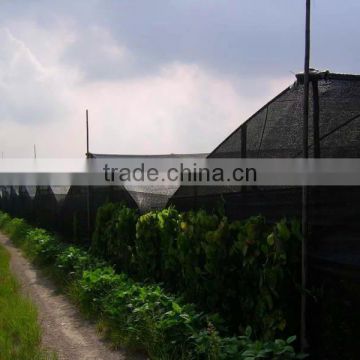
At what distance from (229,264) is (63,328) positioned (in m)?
2.56

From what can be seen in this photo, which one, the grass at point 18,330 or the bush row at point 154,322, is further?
the grass at point 18,330

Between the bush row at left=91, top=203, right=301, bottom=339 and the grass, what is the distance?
1.62 meters

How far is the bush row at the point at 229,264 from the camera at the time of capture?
3.87 meters

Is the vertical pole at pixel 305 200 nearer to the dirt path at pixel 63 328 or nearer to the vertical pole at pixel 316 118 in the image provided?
the vertical pole at pixel 316 118

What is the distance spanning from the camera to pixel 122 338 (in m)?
5.04

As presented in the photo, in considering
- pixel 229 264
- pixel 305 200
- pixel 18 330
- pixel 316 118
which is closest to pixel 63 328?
pixel 18 330

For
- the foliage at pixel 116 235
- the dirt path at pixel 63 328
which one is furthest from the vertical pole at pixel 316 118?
the foliage at pixel 116 235

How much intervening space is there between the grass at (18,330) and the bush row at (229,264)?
1.62 meters

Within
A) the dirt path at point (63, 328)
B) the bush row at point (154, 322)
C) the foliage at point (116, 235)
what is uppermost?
the foliage at point (116, 235)

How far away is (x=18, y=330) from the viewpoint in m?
5.35

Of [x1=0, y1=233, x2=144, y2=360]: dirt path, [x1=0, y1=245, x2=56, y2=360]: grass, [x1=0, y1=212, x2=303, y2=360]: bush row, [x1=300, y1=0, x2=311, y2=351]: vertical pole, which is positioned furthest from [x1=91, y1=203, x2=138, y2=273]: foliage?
[x1=300, y1=0, x2=311, y2=351]: vertical pole

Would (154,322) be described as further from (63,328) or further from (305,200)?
(305,200)

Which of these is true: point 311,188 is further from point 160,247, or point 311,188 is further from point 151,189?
point 151,189

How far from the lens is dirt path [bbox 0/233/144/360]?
16.2 ft
